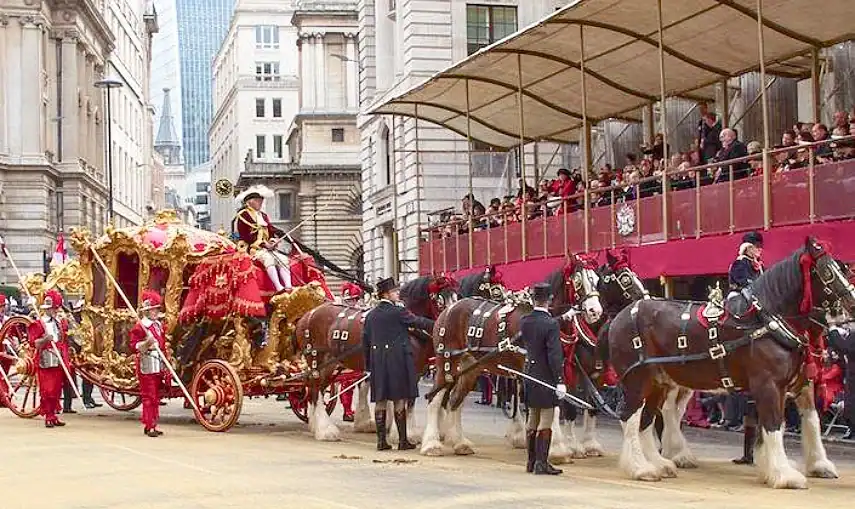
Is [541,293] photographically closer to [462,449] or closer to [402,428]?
[462,449]

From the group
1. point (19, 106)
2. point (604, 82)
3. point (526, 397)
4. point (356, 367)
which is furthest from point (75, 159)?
point (526, 397)

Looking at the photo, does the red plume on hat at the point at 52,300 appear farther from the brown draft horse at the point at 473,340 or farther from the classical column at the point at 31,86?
the classical column at the point at 31,86

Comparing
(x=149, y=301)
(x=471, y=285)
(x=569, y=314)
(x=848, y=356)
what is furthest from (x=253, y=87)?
(x=569, y=314)

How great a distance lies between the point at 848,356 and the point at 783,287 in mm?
4670

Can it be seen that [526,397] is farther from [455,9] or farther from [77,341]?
[455,9]

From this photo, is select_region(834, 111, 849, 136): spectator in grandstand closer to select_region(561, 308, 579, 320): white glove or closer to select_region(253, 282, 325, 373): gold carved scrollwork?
select_region(561, 308, 579, 320): white glove

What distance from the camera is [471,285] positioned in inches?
699

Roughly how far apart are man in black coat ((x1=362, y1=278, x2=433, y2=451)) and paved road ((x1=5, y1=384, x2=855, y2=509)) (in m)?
0.48

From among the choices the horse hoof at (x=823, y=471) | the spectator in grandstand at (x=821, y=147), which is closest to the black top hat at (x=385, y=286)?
the spectator in grandstand at (x=821, y=147)

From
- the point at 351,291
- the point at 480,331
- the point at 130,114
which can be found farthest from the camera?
the point at 130,114

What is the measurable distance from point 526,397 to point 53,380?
31.0 feet

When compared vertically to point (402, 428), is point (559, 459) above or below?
below

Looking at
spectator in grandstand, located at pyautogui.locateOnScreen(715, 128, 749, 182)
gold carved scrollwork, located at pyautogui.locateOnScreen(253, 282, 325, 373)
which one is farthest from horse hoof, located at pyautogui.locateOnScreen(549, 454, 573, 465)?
gold carved scrollwork, located at pyautogui.locateOnScreen(253, 282, 325, 373)

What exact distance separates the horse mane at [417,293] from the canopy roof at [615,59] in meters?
5.26
